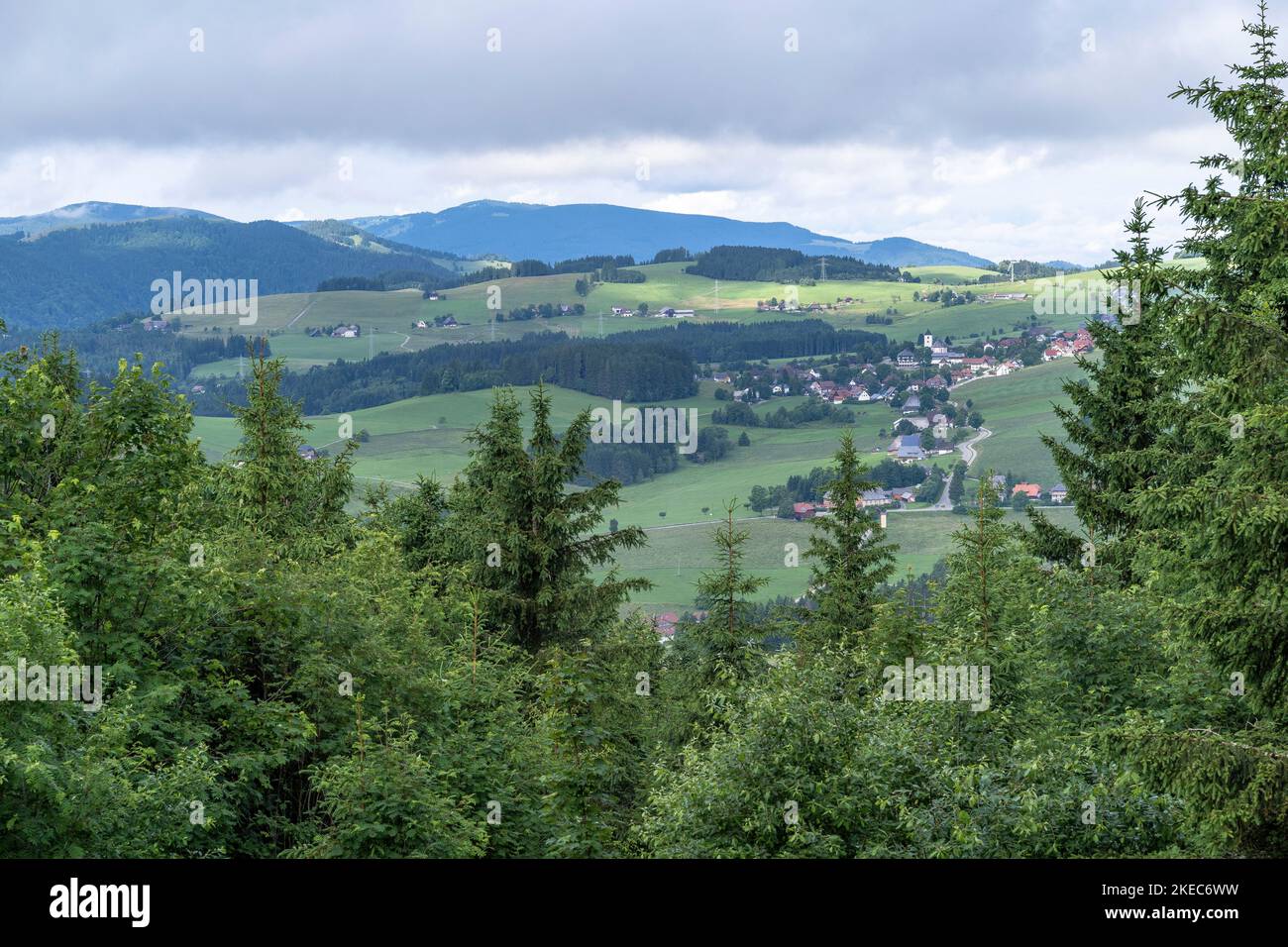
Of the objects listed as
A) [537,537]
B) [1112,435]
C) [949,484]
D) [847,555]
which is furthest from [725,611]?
[949,484]

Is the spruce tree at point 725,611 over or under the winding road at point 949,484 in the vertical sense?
over

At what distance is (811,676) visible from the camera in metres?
13.9

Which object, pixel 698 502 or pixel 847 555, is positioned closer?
pixel 847 555

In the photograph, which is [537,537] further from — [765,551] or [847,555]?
[765,551]

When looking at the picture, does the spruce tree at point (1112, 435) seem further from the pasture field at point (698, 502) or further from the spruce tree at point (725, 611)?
the pasture field at point (698, 502)

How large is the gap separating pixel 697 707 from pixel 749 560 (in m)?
114

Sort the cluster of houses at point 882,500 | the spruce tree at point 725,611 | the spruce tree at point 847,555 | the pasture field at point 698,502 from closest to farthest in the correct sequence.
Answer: the spruce tree at point 725,611, the spruce tree at point 847,555, the pasture field at point 698,502, the cluster of houses at point 882,500

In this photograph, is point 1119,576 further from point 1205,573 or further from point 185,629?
point 185,629

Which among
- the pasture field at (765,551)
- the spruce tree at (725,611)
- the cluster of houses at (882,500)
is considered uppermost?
the spruce tree at (725,611)

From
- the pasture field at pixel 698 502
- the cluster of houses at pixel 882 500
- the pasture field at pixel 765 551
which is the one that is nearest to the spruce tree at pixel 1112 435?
the pasture field at pixel 698 502

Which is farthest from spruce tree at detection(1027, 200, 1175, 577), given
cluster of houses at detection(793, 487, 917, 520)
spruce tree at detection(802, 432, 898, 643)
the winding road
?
the winding road

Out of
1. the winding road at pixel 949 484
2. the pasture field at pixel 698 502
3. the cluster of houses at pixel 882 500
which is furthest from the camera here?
the winding road at pixel 949 484
